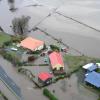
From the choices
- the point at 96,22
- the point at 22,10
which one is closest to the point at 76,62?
the point at 96,22

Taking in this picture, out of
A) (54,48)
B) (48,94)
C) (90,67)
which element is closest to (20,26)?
(54,48)

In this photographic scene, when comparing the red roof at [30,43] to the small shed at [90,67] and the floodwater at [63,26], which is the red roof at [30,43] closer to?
the floodwater at [63,26]

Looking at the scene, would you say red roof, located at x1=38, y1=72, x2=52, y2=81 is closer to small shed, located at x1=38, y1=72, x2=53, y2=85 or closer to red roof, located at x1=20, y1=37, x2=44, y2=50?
small shed, located at x1=38, y1=72, x2=53, y2=85

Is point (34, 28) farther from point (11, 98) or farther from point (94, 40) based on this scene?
point (11, 98)

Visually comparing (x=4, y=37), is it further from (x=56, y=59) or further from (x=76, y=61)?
(x=76, y=61)

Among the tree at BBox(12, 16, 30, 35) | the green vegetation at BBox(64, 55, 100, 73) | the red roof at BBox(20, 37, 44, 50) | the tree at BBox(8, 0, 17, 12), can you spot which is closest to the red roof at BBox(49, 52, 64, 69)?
the green vegetation at BBox(64, 55, 100, 73)
